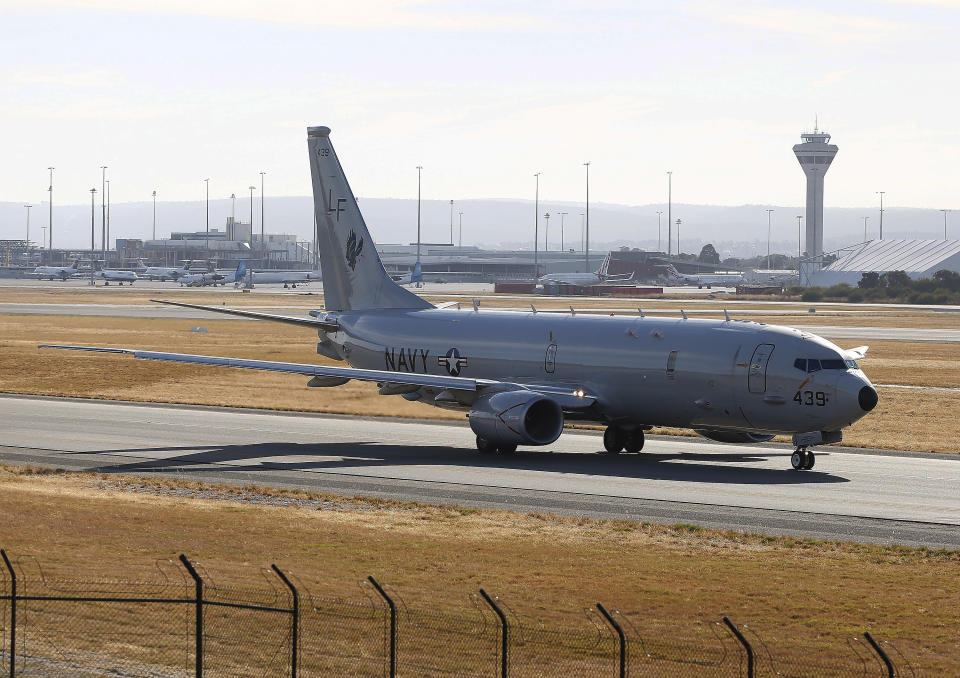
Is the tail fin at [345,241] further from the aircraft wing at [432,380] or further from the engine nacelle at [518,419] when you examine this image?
the engine nacelle at [518,419]

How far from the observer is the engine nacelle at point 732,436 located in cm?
4431

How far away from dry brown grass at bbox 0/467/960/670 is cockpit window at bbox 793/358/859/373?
10746 mm

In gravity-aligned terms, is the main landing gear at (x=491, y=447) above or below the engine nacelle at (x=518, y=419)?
below

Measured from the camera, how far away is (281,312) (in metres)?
139

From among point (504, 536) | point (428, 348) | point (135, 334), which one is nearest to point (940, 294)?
point (135, 334)

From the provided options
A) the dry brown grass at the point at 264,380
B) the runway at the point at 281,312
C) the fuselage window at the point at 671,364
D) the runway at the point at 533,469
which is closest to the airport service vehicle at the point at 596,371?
the fuselage window at the point at 671,364

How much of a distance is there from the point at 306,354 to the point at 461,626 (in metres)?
63.0

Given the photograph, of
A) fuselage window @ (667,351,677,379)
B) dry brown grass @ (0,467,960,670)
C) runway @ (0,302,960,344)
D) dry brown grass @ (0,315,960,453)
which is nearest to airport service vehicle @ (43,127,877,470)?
fuselage window @ (667,351,677,379)

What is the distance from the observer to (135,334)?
105 m

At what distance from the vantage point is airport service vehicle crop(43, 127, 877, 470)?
40.6 metres

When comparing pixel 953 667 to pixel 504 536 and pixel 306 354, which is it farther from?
pixel 306 354

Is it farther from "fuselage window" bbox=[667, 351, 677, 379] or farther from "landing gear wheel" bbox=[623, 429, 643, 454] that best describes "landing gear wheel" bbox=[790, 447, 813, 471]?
"landing gear wheel" bbox=[623, 429, 643, 454]

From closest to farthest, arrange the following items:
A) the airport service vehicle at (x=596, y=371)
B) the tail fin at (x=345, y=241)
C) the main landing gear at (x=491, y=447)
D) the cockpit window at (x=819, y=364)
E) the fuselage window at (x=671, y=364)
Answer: the cockpit window at (x=819, y=364), the airport service vehicle at (x=596, y=371), the fuselage window at (x=671, y=364), the main landing gear at (x=491, y=447), the tail fin at (x=345, y=241)

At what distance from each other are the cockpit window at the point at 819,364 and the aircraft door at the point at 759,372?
3.15 feet
